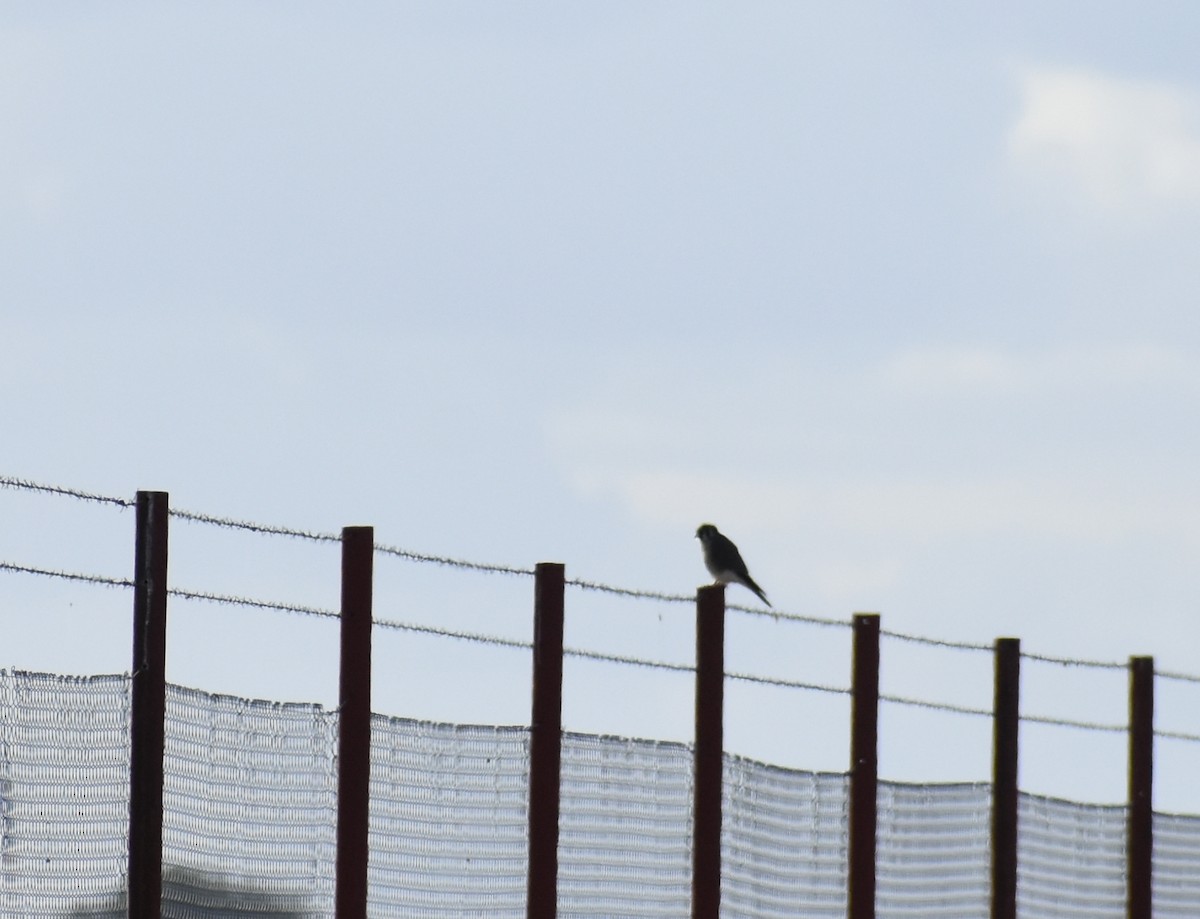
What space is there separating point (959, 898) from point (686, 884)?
1923mm

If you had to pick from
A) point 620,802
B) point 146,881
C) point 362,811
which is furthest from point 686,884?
point 146,881

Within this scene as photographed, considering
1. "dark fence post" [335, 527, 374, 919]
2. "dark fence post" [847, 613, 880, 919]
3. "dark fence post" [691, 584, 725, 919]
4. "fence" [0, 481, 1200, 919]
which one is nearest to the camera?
"fence" [0, 481, 1200, 919]

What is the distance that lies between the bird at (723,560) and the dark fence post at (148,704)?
8105mm

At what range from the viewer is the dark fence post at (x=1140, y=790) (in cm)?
1184

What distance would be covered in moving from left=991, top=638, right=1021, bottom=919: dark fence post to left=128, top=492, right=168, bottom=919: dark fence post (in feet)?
15.8

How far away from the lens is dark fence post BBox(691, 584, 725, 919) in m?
9.21

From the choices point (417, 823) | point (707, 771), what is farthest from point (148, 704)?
point (707, 771)

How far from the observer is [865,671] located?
1031 cm

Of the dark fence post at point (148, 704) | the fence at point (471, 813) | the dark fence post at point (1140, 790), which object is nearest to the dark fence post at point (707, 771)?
the fence at point (471, 813)

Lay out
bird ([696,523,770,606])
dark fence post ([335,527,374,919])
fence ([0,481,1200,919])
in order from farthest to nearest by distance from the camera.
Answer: bird ([696,523,770,606]) → dark fence post ([335,527,374,919]) → fence ([0,481,1200,919])

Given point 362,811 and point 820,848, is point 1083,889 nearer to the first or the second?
point 820,848

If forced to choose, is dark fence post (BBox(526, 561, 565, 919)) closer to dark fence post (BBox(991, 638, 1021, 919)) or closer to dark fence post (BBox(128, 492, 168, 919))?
dark fence post (BBox(128, 492, 168, 919))

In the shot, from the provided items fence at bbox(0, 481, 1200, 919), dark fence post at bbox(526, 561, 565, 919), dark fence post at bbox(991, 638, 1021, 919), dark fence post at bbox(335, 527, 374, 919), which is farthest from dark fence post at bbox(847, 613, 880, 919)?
dark fence post at bbox(335, 527, 374, 919)

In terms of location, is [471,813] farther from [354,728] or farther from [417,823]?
[354,728]
